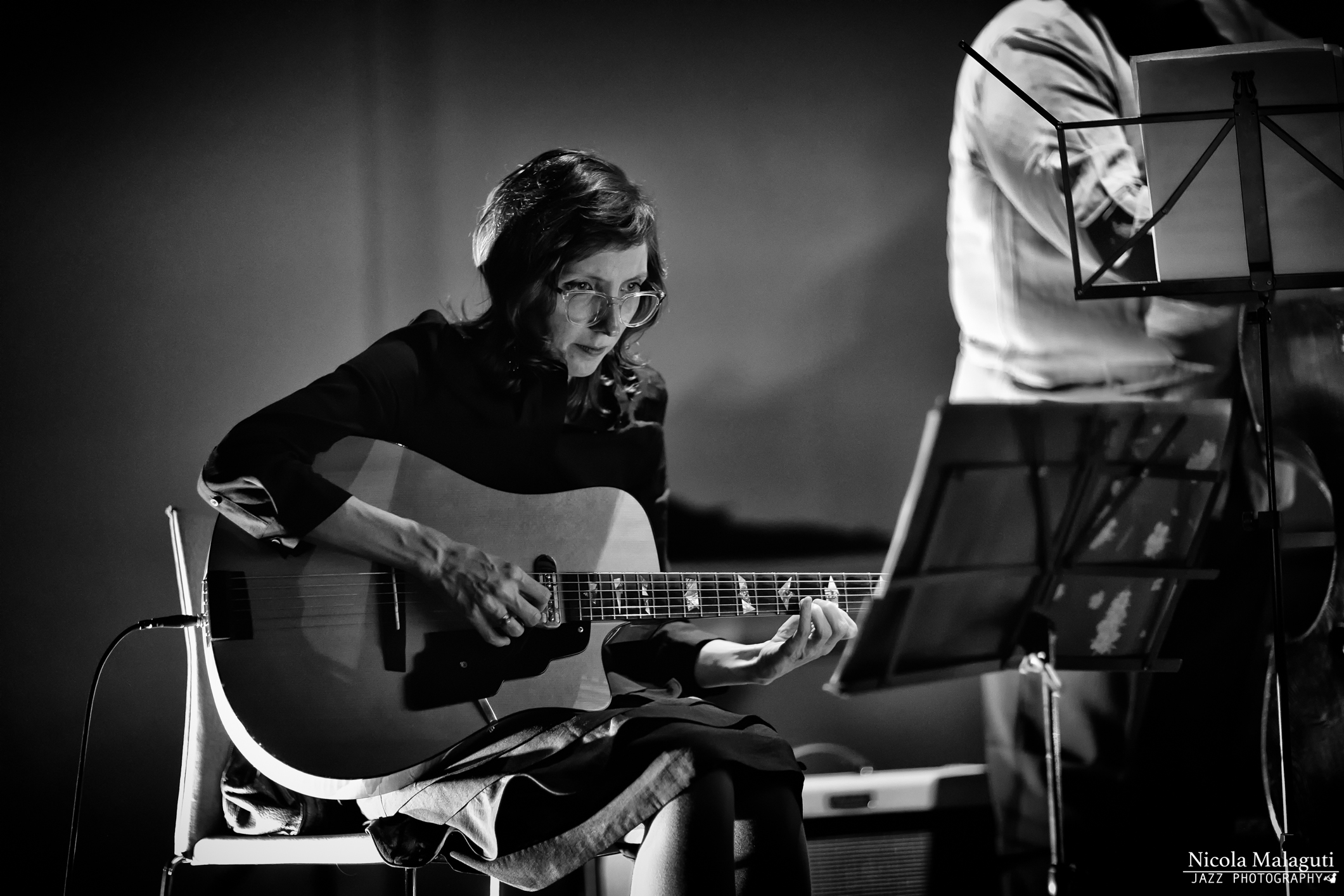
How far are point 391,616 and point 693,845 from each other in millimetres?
635

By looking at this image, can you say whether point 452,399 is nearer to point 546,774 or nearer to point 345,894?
point 546,774

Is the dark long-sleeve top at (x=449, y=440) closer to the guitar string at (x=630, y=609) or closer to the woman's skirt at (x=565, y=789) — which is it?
the guitar string at (x=630, y=609)

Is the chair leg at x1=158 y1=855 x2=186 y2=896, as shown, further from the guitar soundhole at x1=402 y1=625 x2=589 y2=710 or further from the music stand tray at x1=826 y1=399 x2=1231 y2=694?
the music stand tray at x1=826 y1=399 x2=1231 y2=694

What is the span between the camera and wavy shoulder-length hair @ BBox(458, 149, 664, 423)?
2131 mm

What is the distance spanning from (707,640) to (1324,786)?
1.31 meters

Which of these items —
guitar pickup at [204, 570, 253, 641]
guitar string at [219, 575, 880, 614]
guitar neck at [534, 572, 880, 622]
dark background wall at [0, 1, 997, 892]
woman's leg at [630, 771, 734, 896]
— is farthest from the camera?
dark background wall at [0, 1, 997, 892]

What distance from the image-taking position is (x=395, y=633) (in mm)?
1804

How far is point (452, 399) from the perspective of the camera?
2051 mm

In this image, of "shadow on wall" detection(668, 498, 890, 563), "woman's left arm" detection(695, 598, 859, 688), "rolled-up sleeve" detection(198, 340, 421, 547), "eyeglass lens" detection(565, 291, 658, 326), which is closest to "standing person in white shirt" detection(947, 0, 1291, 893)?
"shadow on wall" detection(668, 498, 890, 563)

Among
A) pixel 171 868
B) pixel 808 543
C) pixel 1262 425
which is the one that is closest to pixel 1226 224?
pixel 1262 425

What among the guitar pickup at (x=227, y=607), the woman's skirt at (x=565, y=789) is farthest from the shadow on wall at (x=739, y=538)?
the guitar pickup at (x=227, y=607)

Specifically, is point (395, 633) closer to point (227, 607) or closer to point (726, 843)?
point (227, 607)

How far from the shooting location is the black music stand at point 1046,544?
1530mm

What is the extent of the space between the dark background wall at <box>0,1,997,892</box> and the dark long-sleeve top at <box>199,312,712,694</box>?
153 mm
